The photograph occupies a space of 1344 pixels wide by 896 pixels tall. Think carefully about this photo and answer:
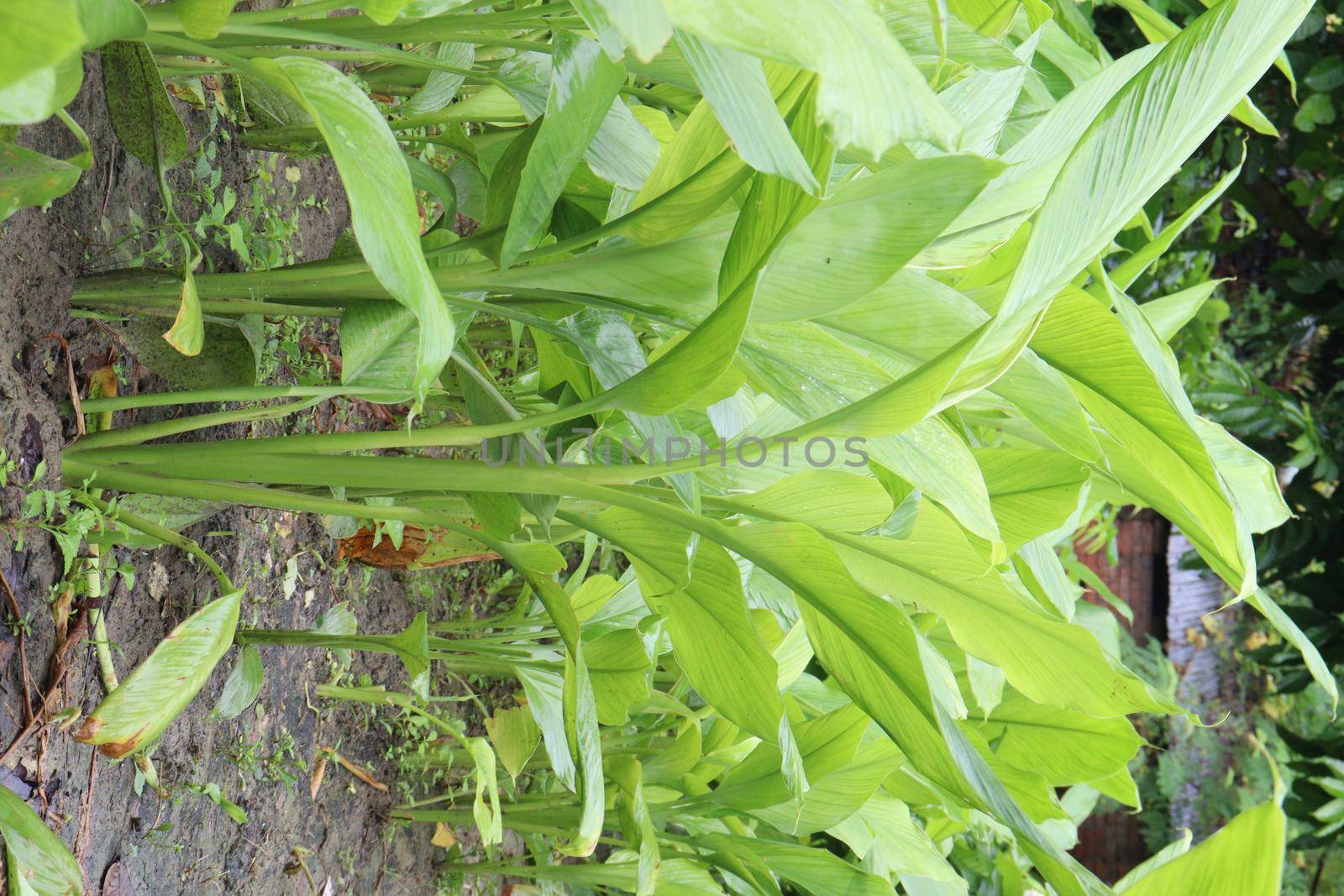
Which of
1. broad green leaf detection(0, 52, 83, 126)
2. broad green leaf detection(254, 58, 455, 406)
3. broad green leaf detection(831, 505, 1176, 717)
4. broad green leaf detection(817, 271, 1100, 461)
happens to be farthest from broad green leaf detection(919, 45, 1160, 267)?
broad green leaf detection(0, 52, 83, 126)

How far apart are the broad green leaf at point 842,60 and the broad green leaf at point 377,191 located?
5.1 inches

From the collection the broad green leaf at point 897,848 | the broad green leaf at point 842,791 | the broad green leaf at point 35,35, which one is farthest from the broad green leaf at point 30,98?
the broad green leaf at point 897,848

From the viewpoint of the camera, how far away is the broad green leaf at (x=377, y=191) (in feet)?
1.04

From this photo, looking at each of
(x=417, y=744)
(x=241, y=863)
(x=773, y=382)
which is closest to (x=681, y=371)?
(x=773, y=382)

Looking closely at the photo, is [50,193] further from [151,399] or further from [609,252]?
[609,252]

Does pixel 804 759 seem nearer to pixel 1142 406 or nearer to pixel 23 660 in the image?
pixel 1142 406

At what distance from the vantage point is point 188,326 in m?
0.44

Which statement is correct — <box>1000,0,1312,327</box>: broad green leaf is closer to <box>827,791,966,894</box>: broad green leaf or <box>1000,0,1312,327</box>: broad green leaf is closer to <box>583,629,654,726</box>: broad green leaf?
<box>583,629,654,726</box>: broad green leaf

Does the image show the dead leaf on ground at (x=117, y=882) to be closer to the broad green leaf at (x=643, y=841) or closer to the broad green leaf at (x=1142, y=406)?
the broad green leaf at (x=643, y=841)

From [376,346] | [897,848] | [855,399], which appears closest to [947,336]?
[855,399]

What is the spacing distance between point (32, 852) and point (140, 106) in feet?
1.17

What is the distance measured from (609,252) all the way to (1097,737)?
Result: 558 millimetres

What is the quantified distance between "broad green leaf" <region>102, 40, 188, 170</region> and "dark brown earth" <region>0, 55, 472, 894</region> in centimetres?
4

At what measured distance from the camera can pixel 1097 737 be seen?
76 cm
